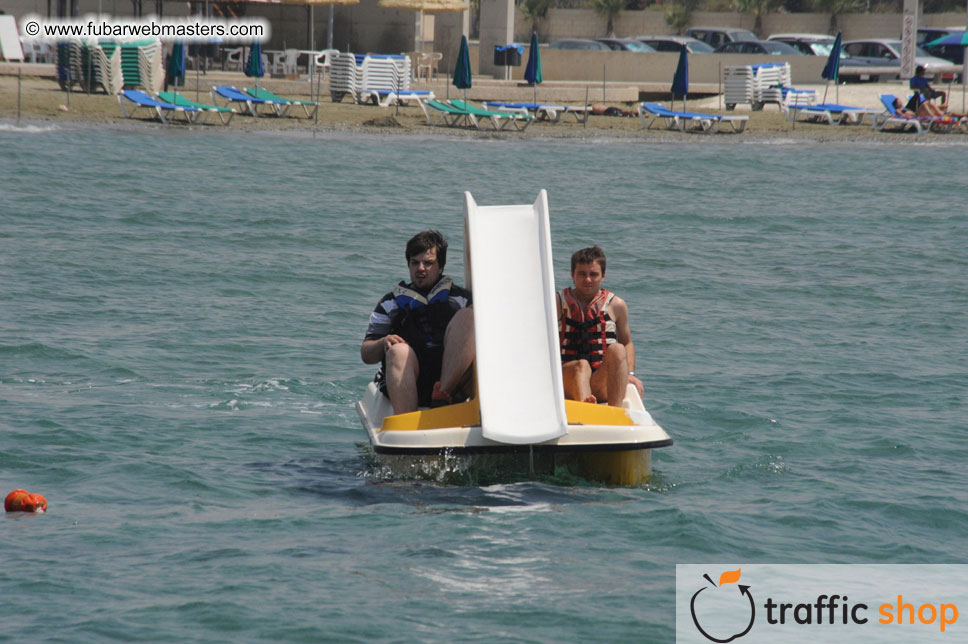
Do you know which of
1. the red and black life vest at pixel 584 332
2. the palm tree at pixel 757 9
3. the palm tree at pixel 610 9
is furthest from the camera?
the palm tree at pixel 610 9

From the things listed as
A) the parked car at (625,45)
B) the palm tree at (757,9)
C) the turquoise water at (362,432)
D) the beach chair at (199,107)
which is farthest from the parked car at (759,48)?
the turquoise water at (362,432)

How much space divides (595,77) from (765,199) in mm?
19414

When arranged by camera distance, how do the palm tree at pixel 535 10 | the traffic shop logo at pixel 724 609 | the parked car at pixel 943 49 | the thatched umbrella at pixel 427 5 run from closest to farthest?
1. the traffic shop logo at pixel 724 609
2. the thatched umbrella at pixel 427 5
3. the parked car at pixel 943 49
4. the palm tree at pixel 535 10

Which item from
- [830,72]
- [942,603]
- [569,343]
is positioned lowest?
[942,603]

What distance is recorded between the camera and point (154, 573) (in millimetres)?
6023

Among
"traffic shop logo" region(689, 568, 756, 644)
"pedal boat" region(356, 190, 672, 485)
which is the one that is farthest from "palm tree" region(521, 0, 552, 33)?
"traffic shop logo" region(689, 568, 756, 644)

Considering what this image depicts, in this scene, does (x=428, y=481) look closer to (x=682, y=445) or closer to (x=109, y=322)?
(x=682, y=445)

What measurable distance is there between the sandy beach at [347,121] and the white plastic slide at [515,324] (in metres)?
23.0

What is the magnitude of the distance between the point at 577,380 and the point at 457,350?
0.72m

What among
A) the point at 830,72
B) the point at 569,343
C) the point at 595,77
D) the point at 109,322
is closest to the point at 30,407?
the point at 109,322

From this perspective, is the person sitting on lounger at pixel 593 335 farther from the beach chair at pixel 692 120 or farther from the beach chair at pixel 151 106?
the beach chair at pixel 692 120

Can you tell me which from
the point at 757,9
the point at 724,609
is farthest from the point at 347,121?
the point at 757,9

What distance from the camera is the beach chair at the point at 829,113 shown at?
32.8 meters

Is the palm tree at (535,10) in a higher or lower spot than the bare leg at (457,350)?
higher
